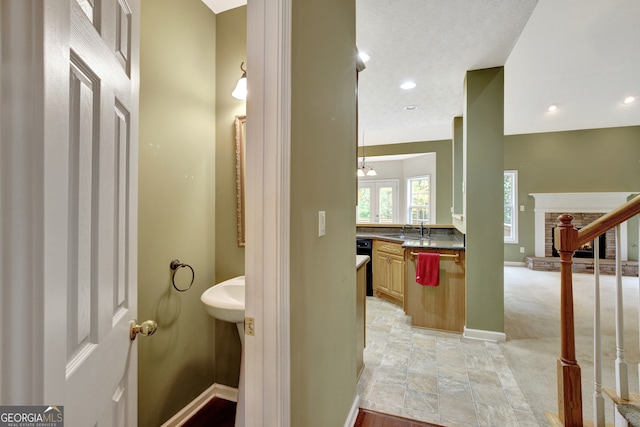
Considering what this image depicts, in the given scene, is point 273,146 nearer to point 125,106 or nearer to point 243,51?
point 125,106

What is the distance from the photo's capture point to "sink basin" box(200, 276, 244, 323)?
1395 mm

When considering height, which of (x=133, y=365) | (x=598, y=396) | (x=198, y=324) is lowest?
(x=598, y=396)

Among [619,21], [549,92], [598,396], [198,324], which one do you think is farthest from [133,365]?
[549,92]

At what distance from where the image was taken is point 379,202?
26.5 feet

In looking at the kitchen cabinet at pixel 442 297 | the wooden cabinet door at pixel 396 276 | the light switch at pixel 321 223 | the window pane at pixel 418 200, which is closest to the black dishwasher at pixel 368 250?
the wooden cabinet door at pixel 396 276

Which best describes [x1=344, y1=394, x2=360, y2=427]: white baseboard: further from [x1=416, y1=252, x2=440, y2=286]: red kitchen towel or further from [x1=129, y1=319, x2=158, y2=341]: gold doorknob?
[x1=416, y1=252, x2=440, y2=286]: red kitchen towel


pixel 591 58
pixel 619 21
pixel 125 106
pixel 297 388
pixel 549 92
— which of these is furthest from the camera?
pixel 549 92

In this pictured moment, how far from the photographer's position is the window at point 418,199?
7004 mm

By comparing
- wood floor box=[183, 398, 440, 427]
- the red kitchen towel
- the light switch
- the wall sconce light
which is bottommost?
wood floor box=[183, 398, 440, 427]

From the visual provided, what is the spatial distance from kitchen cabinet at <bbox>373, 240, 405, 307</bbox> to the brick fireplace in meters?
4.17

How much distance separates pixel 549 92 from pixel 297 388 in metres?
5.50

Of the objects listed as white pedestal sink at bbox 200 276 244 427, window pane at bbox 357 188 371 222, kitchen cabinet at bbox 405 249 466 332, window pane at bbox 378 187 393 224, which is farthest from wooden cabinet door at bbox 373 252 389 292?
window pane at bbox 357 188 371 222

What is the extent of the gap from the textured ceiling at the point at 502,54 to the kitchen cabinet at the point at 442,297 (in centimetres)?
197
